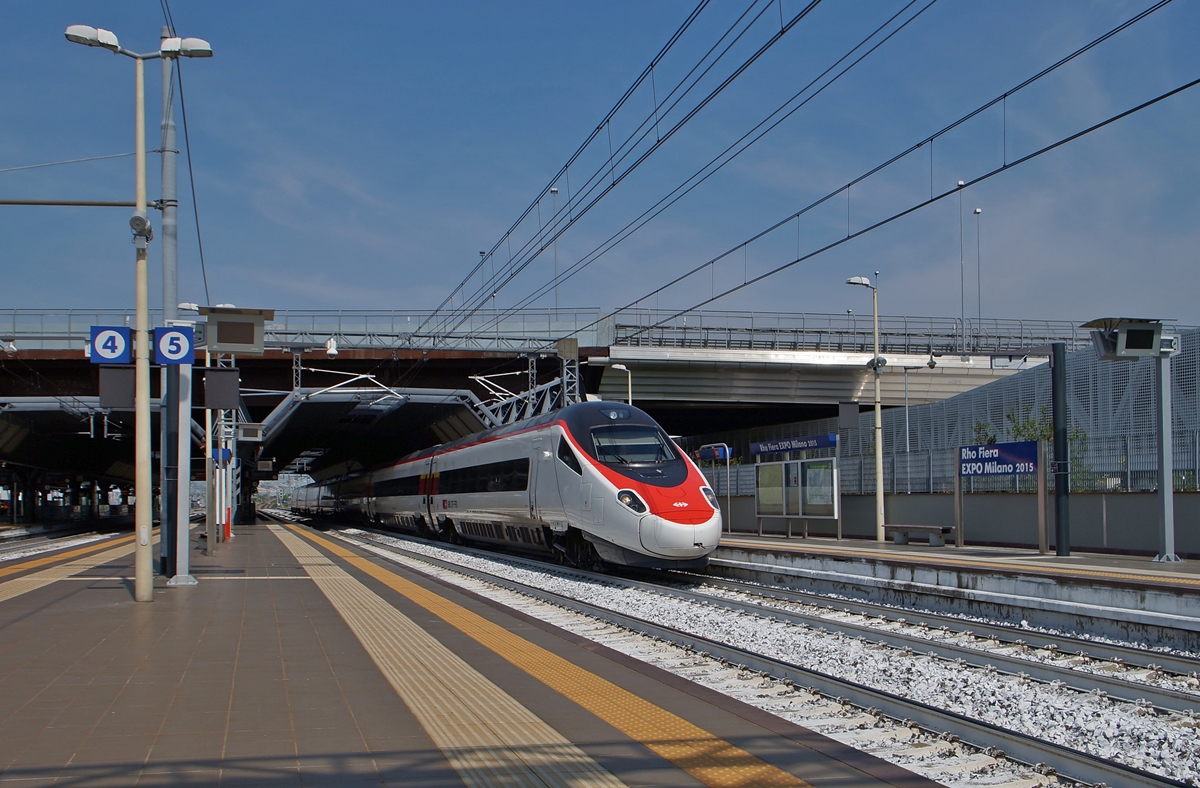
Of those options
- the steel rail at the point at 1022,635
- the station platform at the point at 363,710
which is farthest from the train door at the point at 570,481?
the station platform at the point at 363,710

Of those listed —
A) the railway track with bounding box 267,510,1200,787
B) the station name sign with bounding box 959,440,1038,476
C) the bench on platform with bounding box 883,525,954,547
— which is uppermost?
the station name sign with bounding box 959,440,1038,476

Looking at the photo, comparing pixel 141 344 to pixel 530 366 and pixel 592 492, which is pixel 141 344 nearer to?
pixel 592 492

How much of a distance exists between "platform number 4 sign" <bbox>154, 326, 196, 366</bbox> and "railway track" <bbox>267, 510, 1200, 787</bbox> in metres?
6.08

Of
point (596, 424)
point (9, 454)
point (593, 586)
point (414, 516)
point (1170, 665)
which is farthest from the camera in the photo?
point (9, 454)

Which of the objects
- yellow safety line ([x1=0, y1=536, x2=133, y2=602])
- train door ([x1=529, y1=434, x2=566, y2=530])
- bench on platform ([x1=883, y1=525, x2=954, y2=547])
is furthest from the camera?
bench on platform ([x1=883, y1=525, x2=954, y2=547])

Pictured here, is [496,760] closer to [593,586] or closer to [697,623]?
[697,623]

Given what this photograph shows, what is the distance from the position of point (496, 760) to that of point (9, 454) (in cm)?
5008

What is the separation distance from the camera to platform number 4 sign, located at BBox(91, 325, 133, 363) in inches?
506

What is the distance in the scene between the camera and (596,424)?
1720 centimetres

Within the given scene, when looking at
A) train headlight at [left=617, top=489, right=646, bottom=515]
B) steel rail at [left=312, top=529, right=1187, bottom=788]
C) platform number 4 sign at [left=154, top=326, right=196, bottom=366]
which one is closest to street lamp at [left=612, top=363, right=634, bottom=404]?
train headlight at [left=617, top=489, right=646, bottom=515]

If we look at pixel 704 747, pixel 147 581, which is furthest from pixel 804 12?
pixel 147 581

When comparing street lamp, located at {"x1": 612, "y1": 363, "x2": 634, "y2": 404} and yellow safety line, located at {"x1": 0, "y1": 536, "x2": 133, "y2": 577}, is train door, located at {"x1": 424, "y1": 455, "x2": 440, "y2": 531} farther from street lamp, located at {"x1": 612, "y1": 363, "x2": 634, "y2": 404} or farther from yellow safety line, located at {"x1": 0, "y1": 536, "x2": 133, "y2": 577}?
street lamp, located at {"x1": 612, "y1": 363, "x2": 634, "y2": 404}

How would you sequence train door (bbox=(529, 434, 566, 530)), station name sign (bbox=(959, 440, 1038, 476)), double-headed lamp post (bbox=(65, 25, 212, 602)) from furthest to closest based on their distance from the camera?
station name sign (bbox=(959, 440, 1038, 476))
train door (bbox=(529, 434, 566, 530))
double-headed lamp post (bbox=(65, 25, 212, 602))

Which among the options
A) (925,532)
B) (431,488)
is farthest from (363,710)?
(431,488)
